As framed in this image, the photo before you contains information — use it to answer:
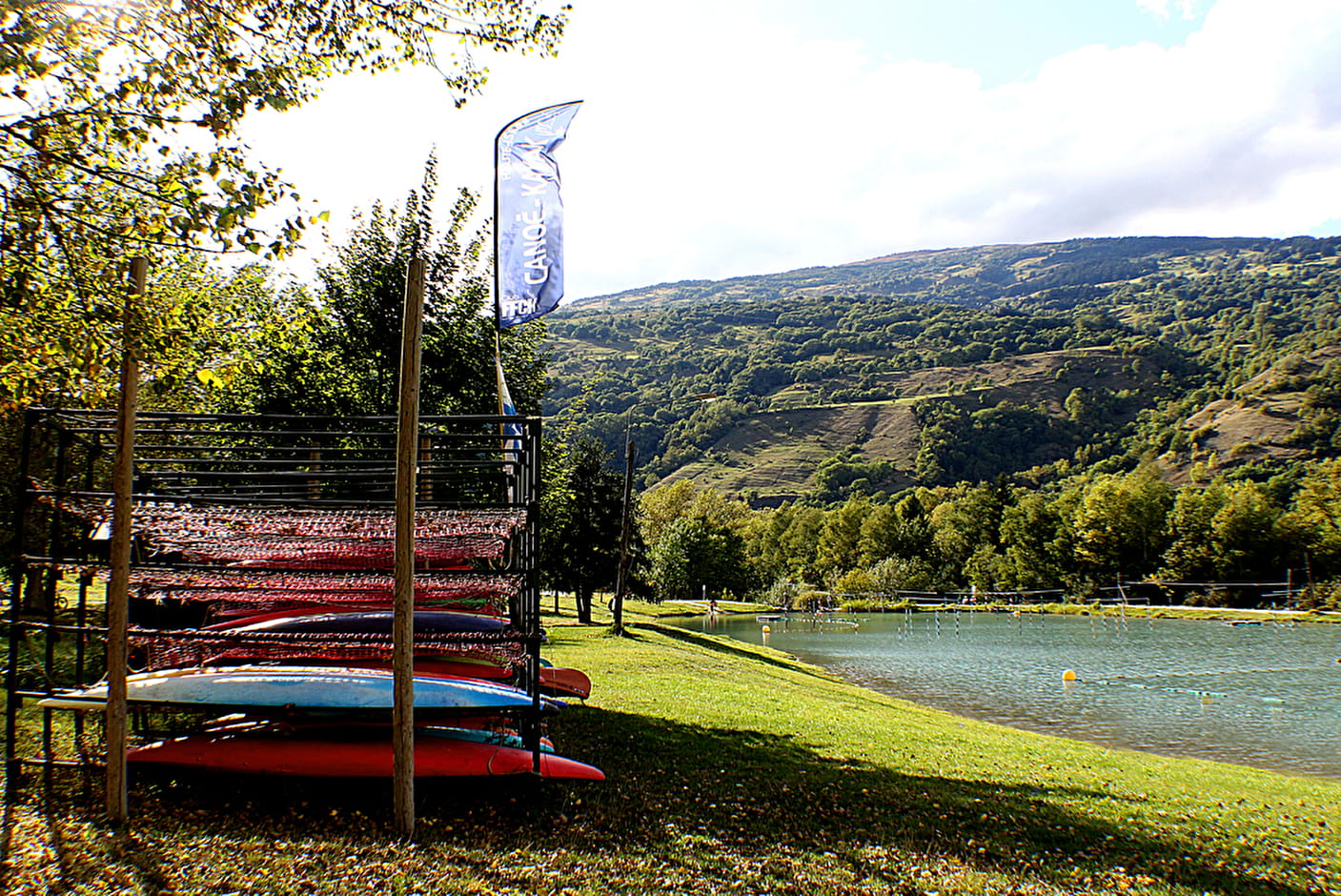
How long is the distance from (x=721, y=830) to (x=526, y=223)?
23.6 feet

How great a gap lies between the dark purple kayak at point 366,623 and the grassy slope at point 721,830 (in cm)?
141

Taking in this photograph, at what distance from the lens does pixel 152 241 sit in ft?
18.5

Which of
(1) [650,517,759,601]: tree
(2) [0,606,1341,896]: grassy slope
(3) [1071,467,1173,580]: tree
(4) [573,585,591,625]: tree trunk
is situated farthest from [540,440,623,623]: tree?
(3) [1071,467,1173,580]: tree

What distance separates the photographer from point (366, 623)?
8.15 meters

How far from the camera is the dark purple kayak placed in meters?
7.92

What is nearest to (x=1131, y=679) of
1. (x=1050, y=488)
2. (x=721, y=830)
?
(x=721, y=830)

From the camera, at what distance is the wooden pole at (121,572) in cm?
584

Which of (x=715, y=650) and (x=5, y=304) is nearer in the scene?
(x=5, y=304)

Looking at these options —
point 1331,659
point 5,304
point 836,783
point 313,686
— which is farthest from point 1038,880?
point 1331,659

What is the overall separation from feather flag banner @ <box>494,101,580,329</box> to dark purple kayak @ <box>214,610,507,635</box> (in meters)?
3.52

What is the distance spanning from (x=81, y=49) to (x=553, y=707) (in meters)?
6.41

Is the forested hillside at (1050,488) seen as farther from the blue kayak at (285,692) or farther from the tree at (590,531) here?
the blue kayak at (285,692)

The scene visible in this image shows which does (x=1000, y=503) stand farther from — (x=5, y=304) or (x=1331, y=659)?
(x=5, y=304)

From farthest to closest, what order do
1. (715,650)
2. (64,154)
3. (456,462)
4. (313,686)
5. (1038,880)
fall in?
(715,650) < (456,462) < (313,686) < (1038,880) < (64,154)
